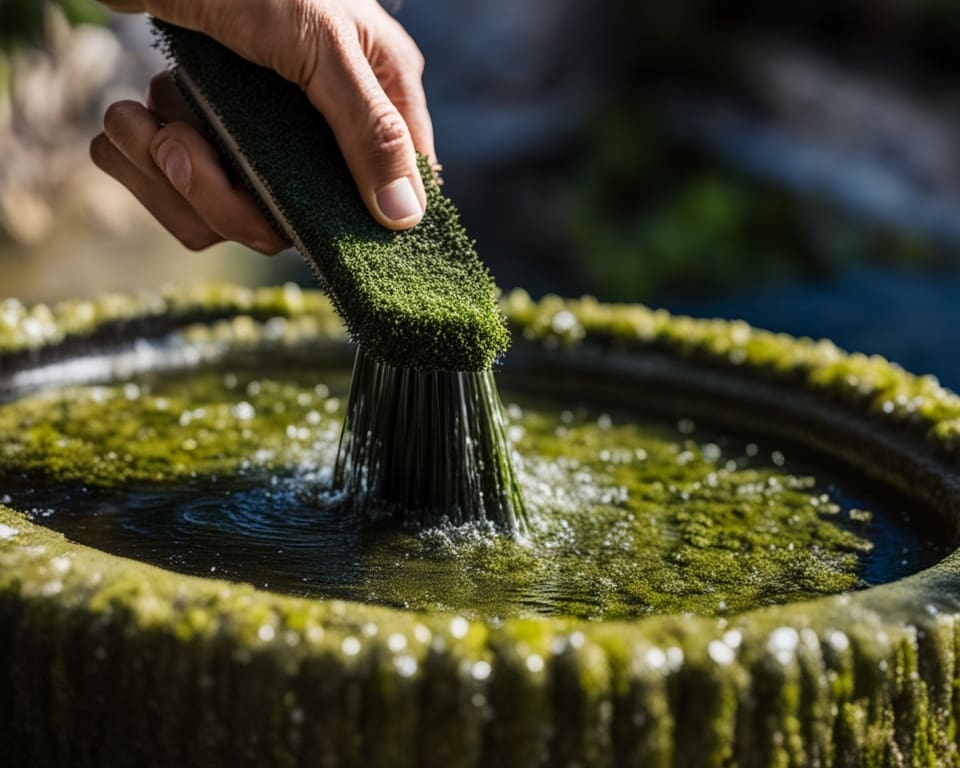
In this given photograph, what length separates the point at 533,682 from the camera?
178 centimetres

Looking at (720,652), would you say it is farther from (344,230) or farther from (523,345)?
(523,345)

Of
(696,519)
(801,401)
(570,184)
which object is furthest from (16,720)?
(570,184)

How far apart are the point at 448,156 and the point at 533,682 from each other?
11839 mm

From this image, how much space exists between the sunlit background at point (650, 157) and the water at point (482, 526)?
21.4 ft

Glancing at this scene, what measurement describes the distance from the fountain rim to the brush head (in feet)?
2.05

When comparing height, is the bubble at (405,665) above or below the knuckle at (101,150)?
below

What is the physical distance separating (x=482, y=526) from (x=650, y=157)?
1063 centimetres

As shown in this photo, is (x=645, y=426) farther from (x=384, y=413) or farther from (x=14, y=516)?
(x=14, y=516)

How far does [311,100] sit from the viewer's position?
2748 mm

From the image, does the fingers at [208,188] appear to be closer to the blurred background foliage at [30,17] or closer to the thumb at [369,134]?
the thumb at [369,134]

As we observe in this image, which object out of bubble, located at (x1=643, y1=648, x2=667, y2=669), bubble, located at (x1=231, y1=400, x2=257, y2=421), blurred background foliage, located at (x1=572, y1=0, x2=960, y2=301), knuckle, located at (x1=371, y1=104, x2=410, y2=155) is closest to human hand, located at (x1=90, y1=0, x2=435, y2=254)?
knuckle, located at (x1=371, y1=104, x2=410, y2=155)

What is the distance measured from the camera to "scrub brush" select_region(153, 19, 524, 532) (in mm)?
2637

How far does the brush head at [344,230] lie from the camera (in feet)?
8.24

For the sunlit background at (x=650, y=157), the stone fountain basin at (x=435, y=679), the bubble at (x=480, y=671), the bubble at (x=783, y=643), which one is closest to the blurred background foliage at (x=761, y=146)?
the sunlit background at (x=650, y=157)
